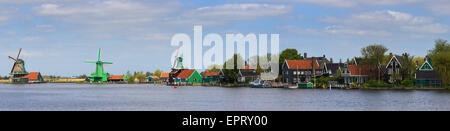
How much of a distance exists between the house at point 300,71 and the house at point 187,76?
179ft

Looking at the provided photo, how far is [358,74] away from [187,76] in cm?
8032

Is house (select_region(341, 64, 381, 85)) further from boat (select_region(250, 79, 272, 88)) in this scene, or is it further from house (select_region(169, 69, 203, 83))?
house (select_region(169, 69, 203, 83))

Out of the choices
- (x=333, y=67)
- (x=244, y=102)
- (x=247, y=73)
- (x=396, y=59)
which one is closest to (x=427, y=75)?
(x=396, y=59)

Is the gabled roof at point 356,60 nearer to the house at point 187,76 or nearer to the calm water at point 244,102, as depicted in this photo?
the calm water at point 244,102

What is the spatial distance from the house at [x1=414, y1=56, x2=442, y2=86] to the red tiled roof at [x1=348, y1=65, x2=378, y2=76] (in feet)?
31.8

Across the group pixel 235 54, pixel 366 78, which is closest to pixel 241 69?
pixel 235 54

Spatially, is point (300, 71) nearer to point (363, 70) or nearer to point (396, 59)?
point (363, 70)

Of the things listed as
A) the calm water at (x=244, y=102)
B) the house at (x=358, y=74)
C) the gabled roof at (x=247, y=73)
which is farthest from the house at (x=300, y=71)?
the calm water at (x=244, y=102)

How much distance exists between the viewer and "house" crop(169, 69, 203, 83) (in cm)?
17125

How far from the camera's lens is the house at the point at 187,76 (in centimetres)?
17125

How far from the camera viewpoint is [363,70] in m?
103

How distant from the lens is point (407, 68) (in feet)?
321
